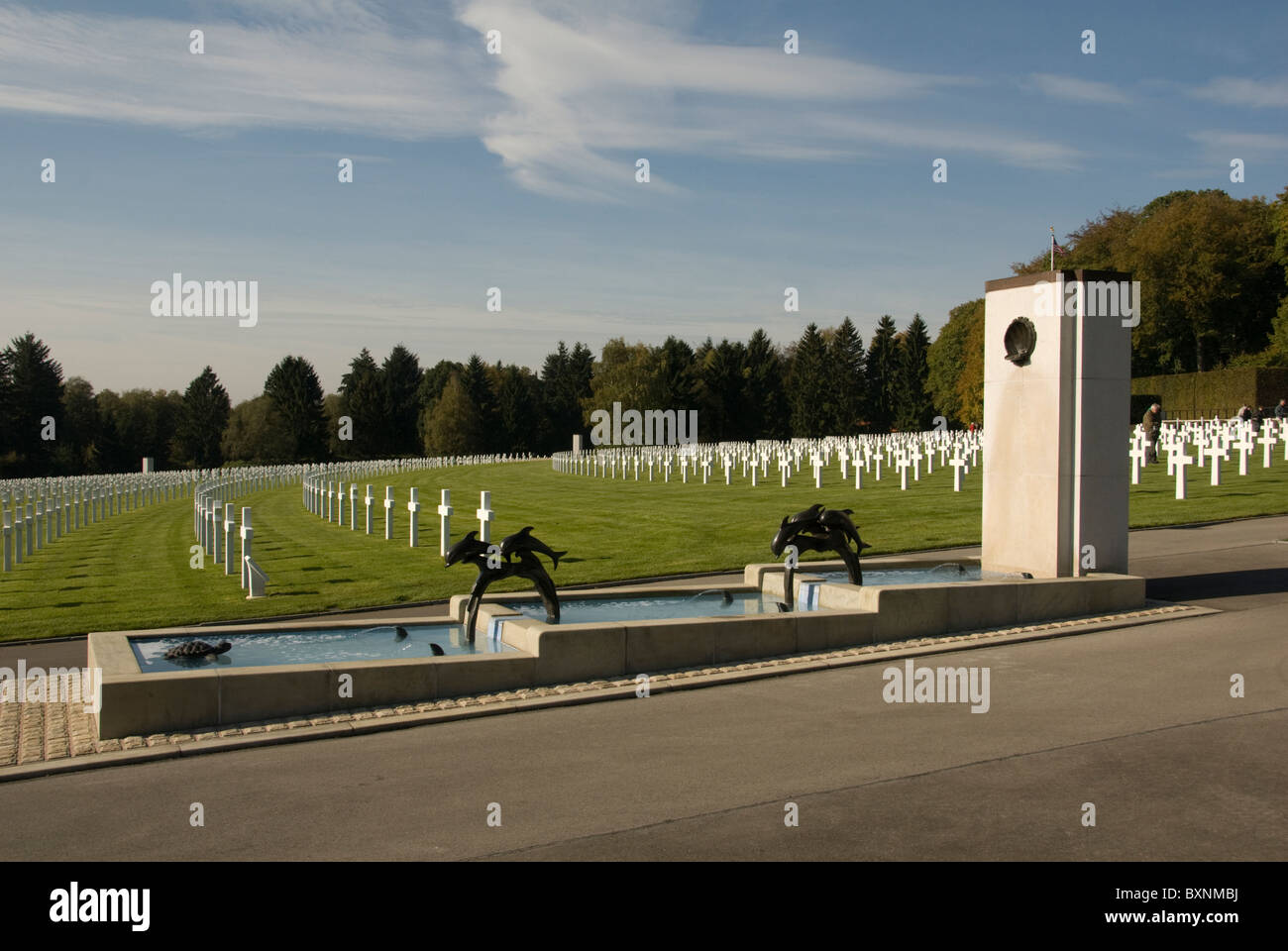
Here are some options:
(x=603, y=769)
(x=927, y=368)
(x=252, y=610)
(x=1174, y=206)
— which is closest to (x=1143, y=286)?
(x=1174, y=206)

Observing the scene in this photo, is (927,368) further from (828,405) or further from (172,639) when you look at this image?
(172,639)

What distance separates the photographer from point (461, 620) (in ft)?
39.8

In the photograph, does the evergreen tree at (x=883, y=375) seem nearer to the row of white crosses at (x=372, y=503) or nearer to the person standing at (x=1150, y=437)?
the row of white crosses at (x=372, y=503)

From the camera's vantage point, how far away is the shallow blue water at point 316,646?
34.0 ft

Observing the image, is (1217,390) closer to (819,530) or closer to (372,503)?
(372,503)

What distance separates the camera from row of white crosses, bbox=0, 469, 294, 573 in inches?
919

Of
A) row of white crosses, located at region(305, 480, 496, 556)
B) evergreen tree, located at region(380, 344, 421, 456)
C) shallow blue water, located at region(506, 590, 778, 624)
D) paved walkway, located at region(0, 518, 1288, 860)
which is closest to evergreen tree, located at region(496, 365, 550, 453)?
evergreen tree, located at region(380, 344, 421, 456)

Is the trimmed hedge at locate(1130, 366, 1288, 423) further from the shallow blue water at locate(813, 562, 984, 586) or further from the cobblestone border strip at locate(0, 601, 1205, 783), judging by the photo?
the cobblestone border strip at locate(0, 601, 1205, 783)

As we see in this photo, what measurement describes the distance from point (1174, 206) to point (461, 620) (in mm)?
63938

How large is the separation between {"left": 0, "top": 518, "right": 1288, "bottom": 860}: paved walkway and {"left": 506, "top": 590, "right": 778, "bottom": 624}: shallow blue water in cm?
282

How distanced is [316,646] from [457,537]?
39.9ft

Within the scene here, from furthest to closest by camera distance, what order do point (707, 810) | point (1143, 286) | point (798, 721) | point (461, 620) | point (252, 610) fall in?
point (1143, 286) < point (252, 610) < point (461, 620) < point (798, 721) < point (707, 810)

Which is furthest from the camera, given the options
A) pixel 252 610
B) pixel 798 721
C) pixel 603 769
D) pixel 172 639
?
pixel 252 610
